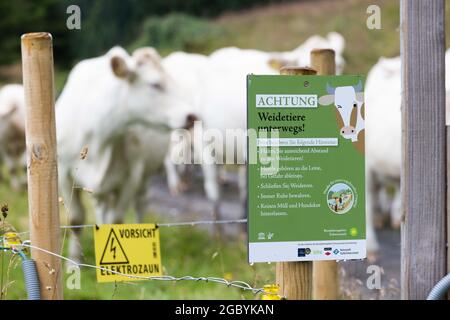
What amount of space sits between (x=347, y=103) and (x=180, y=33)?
14.4 m

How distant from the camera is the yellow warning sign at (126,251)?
275cm

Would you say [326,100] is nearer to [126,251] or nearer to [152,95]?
[126,251]

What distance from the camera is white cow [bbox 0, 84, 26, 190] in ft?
35.3

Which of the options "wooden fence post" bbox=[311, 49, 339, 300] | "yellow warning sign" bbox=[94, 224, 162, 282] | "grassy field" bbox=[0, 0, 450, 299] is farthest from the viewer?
"grassy field" bbox=[0, 0, 450, 299]

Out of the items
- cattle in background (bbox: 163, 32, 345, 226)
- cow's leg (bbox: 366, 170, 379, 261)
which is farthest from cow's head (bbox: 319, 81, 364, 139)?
cattle in background (bbox: 163, 32, 345, 226)

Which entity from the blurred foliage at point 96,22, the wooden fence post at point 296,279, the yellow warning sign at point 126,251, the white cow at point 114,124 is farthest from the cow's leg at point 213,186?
the wooden fence post at point 296,279

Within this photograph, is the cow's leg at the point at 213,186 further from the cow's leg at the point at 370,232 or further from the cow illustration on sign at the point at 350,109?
the cow illustration on sign at the point at 350,109

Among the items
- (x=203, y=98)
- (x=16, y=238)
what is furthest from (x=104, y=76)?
(x=16, y=238)

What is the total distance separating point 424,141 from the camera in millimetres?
2418

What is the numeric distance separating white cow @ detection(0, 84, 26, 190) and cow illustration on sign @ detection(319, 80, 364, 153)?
8603 millimetres

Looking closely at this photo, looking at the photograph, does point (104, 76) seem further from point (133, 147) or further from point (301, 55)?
point (301, 55)

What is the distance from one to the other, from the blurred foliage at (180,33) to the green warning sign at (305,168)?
13.8m

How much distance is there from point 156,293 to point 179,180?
672 cm

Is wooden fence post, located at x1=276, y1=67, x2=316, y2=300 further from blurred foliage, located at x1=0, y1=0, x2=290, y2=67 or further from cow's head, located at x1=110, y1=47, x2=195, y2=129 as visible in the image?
blurred foliage, located at x1=0, y1=0, x2=290, y2=67
